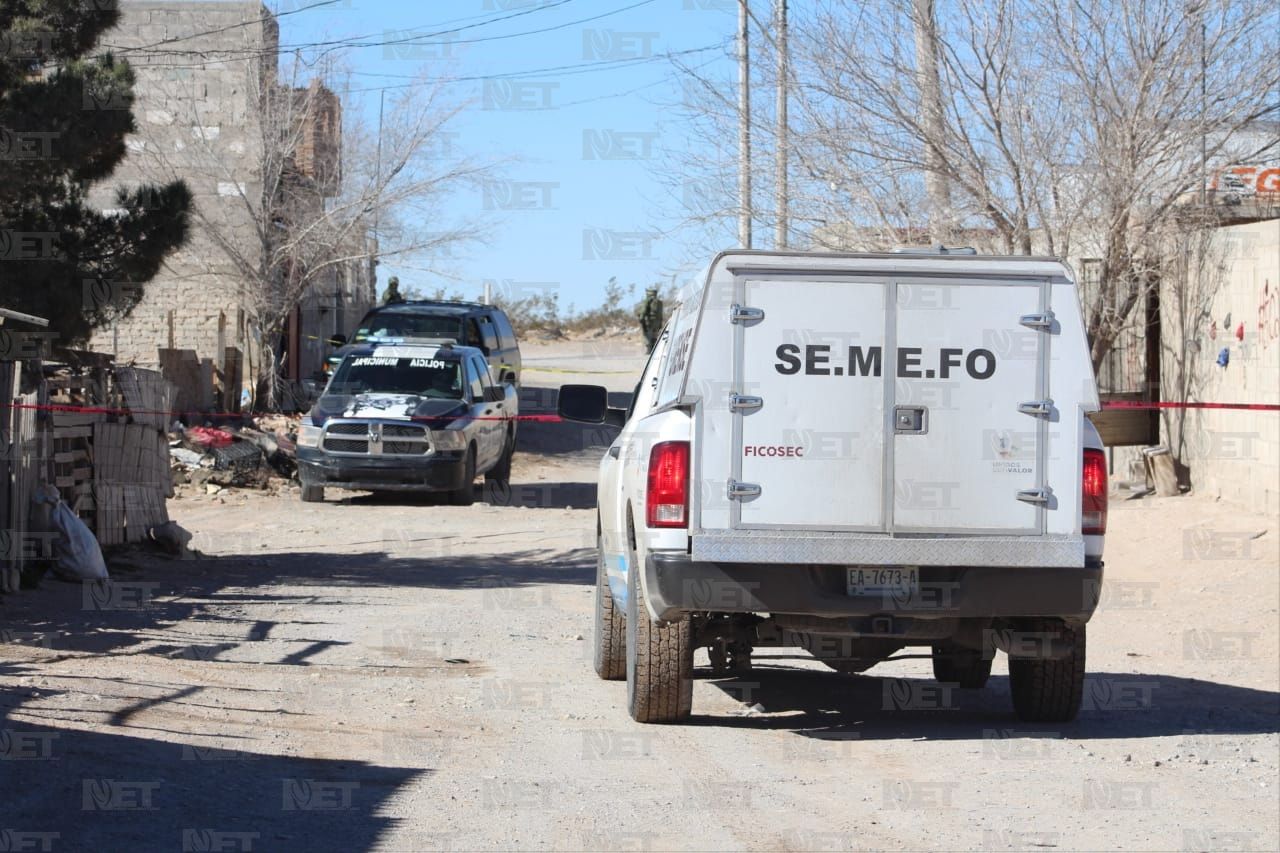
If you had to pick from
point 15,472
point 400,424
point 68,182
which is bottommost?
point 15,472

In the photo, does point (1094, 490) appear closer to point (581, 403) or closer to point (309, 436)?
point (581, 403)

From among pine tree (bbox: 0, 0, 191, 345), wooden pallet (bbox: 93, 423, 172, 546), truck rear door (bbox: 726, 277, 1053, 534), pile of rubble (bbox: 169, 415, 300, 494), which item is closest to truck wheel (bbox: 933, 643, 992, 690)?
truck rear door (bbox: 726, 277, 1053, 534)

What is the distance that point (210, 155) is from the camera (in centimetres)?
2772

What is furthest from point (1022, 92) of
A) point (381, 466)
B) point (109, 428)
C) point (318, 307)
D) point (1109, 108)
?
point (318, 307)

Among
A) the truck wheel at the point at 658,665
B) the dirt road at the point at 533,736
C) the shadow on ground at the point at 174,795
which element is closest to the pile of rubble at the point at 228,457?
the dirt road at the point at 533,736

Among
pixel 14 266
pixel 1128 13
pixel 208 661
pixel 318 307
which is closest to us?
pixel 208 661

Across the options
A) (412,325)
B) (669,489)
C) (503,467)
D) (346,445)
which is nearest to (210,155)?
(412,325)

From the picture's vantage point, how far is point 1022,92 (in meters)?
17.7

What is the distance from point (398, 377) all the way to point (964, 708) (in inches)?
487

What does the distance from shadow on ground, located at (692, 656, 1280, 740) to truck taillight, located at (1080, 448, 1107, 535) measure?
1.23m

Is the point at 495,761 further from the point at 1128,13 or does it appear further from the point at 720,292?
the point at 1128,13

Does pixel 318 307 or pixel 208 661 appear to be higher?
pixel 318 307

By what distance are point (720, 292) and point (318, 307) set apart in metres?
29.2

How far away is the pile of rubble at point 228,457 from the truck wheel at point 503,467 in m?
2.96
